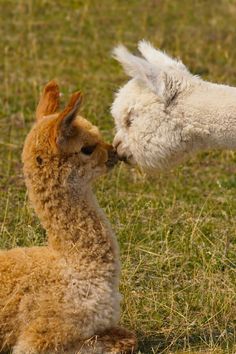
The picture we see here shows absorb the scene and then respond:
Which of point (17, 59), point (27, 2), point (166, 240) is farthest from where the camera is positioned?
point (27, 2)

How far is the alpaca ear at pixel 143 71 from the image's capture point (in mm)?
6785

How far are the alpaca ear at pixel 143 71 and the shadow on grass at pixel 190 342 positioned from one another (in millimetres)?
1483

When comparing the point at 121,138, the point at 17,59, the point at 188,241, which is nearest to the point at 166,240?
the point at 188,241

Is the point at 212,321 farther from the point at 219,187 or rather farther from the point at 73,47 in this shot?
the point at 73,47

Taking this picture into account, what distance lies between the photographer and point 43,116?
6.26m

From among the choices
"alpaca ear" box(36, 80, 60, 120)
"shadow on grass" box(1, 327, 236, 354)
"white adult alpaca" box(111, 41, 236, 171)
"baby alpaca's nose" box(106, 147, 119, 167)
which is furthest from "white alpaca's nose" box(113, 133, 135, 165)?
"shadow on grass" box(1, 327, 236, 354)

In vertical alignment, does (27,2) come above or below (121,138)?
below

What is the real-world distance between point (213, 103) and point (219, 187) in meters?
2.36

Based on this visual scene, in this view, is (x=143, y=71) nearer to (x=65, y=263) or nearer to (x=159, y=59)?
(x=159, y=59)

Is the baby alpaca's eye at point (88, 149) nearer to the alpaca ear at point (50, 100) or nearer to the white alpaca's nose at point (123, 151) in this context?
the alpaca ear at point (50, 100)

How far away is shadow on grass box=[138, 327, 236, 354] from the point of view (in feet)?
20.6

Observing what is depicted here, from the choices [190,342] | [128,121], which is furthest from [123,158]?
[190,342]

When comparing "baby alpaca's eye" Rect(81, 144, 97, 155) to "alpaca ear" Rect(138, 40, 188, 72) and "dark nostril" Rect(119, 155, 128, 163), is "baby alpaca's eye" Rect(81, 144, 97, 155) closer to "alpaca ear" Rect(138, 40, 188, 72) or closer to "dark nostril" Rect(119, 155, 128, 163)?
"dark nostril" Rect(119, 155, 128, 163)

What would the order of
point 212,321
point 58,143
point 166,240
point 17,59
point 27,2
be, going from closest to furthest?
1. point 58,143
2. point 212,321
3. point 166,240
4. point 17,59
5. point 27,2
